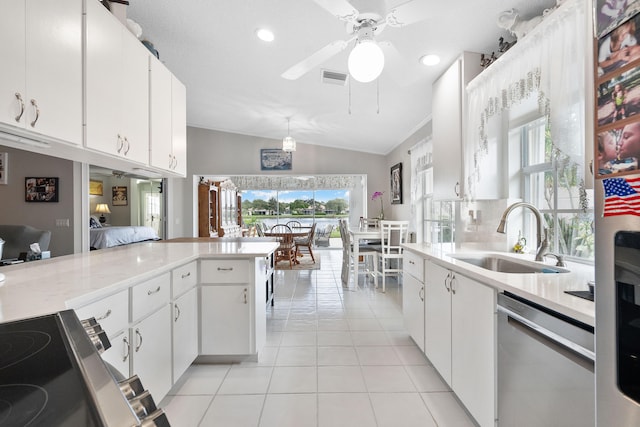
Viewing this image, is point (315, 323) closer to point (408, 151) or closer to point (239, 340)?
point (239, 340)

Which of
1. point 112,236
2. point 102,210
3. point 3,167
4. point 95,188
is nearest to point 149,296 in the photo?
point 3,167

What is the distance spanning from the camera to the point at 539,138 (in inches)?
84.1

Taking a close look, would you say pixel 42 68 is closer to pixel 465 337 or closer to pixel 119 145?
pixel 119 145

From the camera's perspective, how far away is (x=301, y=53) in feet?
9.33

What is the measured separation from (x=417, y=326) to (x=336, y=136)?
4.37m

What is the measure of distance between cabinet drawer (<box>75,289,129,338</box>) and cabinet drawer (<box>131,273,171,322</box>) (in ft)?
0.18

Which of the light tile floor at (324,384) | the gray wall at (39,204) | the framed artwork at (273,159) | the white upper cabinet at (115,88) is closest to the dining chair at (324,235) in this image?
the framed artwork at (273,159)

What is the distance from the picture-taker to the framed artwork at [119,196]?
7723 millimetres

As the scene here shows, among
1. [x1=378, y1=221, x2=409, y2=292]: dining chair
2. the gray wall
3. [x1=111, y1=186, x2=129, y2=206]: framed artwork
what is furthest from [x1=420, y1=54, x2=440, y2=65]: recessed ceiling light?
[x1=111, y1=186, x2=129, y2=206]: framed artwork

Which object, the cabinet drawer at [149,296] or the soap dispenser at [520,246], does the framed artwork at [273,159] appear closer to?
the cabinet drawer at [149,296]

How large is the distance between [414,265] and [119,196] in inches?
318

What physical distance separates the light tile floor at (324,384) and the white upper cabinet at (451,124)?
1391 millimetres

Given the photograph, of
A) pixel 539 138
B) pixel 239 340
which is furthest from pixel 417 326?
pixel 539 138

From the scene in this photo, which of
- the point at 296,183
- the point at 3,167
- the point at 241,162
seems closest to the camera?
the point at 3,167
